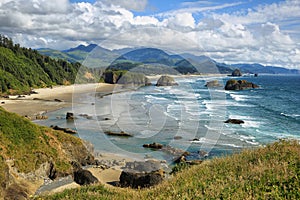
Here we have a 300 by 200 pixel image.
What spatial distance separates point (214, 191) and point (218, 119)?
1627 inches

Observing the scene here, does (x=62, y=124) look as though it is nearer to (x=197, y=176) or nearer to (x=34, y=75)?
(x=197, y=176)

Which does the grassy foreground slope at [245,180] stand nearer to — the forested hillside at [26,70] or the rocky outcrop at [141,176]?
the rocky outcrop at [141,176]

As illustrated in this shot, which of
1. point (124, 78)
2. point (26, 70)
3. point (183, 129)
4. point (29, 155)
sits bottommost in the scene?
point (183, 129)

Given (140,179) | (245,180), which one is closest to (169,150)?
(140,179)

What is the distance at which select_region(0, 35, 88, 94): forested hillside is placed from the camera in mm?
87688

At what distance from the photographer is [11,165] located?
18531mm

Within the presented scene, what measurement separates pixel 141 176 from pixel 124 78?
12226 cm

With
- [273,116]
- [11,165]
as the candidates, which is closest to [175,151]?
[11,165]

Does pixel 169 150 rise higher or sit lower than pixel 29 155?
lower

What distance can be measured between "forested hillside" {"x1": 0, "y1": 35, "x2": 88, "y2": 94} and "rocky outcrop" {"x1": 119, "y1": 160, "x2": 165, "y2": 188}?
68162 millimetres

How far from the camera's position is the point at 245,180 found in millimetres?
7164

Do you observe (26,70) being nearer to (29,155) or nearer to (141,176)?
(29,155)

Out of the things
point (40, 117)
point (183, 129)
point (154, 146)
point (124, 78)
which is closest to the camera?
point (154, 146)

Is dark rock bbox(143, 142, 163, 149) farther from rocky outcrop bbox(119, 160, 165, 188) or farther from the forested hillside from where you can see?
the forested hillside
